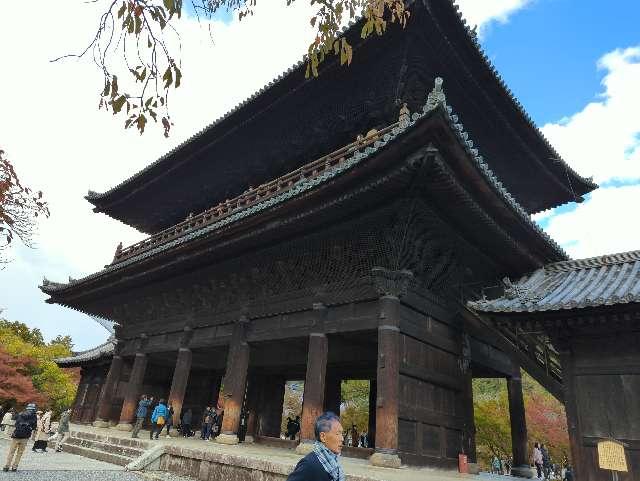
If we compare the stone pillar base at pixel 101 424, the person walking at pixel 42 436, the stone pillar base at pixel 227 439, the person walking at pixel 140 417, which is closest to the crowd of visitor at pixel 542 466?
the stone pillar base at pixel 227 439

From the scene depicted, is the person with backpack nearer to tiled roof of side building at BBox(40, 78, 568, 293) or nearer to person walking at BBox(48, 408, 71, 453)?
person walking at BBox(48, 408, 71, 453)

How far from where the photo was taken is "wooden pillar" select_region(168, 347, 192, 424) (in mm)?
12711

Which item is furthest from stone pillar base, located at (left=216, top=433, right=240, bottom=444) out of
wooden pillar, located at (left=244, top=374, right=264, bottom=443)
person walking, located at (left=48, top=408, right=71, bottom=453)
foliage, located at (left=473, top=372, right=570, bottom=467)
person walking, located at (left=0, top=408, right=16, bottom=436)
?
foliage, located at (left=473, top=372, right=570, bottom=467)

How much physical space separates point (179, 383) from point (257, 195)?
6.14 m

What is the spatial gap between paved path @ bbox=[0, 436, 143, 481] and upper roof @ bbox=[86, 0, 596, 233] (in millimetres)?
9051

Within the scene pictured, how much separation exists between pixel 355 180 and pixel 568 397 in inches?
209

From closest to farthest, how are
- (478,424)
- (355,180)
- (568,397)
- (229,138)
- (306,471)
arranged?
(306,471) → (568,397) → (355,180) → (229,138) → (478,424)

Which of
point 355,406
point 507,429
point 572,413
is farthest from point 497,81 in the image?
point 355,406

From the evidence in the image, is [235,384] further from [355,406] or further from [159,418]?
[355,406]

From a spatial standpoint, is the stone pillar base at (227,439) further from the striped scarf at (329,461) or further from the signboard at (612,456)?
the striped scarf at (329,461)

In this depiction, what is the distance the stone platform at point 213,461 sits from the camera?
6.86m

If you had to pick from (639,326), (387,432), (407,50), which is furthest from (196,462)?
(407,50)

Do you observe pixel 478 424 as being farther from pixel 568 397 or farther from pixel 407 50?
pixel 407 50

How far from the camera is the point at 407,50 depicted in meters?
10.0
